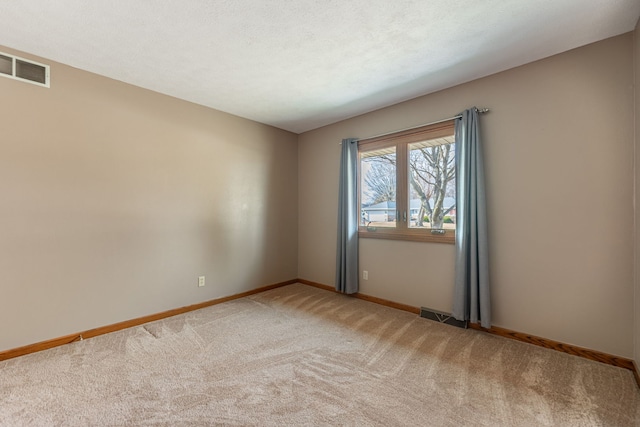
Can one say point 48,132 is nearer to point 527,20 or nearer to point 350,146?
point 350,146

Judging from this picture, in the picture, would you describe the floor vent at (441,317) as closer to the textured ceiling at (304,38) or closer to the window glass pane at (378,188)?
the window glass pane at (378,188)

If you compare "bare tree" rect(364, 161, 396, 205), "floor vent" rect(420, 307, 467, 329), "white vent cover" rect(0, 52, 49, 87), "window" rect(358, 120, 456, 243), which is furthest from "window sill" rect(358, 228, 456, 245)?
"white vent cover" rect(0, 52, 49, 87)

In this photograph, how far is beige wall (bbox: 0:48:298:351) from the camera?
2.28 m

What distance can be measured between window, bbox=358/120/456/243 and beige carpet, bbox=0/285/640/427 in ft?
3.70

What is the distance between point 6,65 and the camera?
2.23 metres

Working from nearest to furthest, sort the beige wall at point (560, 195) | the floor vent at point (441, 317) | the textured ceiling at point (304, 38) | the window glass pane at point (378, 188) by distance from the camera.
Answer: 1. the textured ceiling at point (304, 38)
2. the beige wall at point (560, 195)
3. the floor vent at point (441, 317)
4. the window glass pane at point (378, 188)

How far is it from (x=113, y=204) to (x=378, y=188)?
10.0ft

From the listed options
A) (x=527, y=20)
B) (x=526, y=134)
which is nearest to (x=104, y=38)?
(x=527, y=20)

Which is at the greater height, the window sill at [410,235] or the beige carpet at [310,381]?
the window sill at [410,235]

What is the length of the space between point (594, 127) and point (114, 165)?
4.34m

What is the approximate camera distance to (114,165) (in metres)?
2.76

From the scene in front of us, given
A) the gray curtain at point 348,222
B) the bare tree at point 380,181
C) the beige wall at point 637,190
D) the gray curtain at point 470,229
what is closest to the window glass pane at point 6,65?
the gray curtain at point 348,222

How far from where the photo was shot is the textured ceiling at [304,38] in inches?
71.2

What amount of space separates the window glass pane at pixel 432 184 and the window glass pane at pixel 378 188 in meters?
0.26
